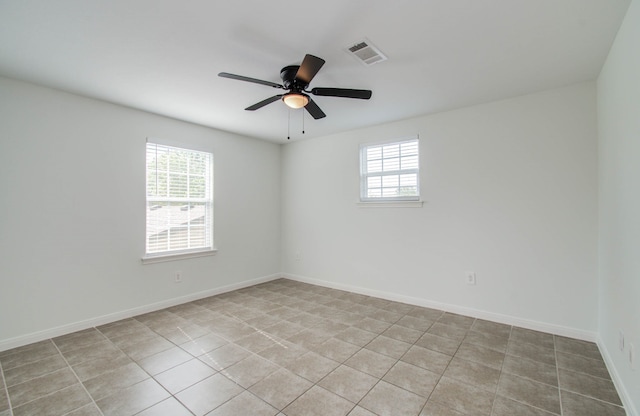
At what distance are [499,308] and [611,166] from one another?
5.76 ft

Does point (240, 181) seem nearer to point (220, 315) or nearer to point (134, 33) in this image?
point (220, 315)

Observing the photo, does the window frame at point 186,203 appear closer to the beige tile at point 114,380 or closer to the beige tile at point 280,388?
the beige tile at point 114,380

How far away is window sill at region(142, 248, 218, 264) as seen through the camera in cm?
355

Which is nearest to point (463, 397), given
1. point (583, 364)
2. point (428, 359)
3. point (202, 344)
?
point (428, 359)

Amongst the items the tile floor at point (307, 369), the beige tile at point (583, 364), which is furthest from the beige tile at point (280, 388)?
the beige tile at point (583, 364)

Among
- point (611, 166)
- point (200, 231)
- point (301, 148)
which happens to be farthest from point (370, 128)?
point (200, 231)

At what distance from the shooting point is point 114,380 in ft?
6.95

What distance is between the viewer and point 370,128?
4.18 m

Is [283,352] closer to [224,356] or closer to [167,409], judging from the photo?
[224,356]

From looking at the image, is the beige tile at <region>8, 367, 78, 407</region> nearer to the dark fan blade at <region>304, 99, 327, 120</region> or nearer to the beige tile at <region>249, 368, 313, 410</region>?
the beige tile at <region>249, 368, 313, 410</region>

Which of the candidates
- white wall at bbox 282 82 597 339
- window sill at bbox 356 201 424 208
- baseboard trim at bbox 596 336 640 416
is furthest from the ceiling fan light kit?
baseboard trim at bbox 596 336 640 416

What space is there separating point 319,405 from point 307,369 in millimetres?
430

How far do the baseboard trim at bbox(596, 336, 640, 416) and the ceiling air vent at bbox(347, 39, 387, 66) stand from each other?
110 inches

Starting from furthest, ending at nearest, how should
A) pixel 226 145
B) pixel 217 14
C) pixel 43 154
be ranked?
pixel 226 145
pixel 43 154
pixel 217 14
